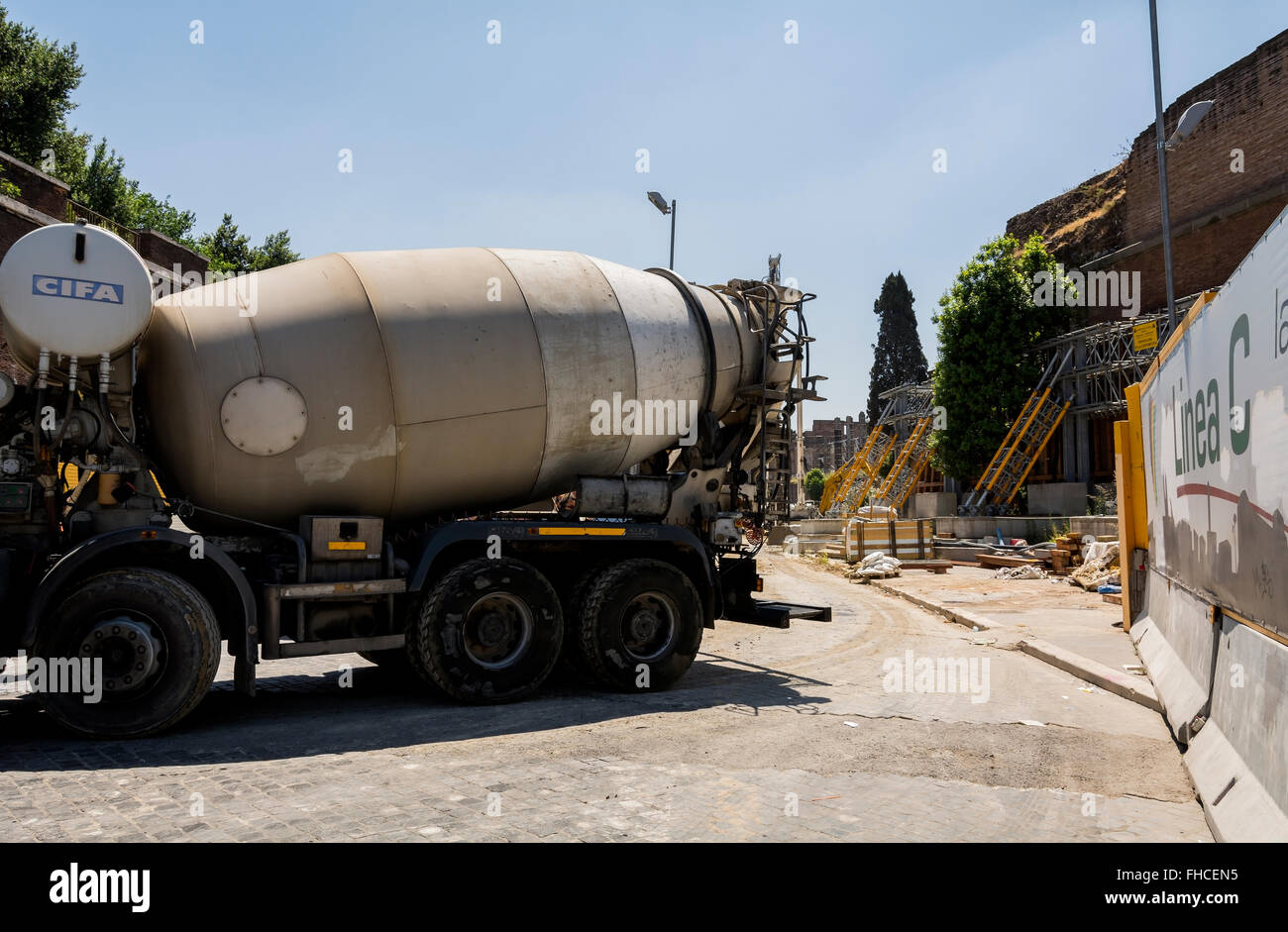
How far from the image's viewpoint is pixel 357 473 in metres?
7.63

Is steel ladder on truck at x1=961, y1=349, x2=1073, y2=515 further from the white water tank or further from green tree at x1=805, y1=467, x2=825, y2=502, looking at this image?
green tree at x1=805, y1=467, x2=825, y2=502

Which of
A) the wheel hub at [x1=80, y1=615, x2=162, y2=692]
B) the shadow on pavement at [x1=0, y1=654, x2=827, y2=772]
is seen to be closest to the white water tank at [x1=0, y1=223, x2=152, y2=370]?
the wheel hub at [x1=80, y1=615, x2=162, y2=692]

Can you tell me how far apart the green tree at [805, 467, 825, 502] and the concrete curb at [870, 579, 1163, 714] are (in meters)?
65.0

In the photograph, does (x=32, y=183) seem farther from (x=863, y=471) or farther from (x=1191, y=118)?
(x=863, y=471)

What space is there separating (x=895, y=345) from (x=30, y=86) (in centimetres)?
5001

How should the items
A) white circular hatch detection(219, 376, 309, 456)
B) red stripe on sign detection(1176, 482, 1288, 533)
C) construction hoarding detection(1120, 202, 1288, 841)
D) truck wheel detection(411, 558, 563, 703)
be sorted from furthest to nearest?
truck wheel detection(411, 558, 563, 703)
white circular hatch detection(219, 376, 309, 456)
red stripe on sign detection(1176, 482, 1288, 533)
construction hoarding detection(1120, 202, 1288, 841)

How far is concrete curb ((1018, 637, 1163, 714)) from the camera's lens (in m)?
8.16

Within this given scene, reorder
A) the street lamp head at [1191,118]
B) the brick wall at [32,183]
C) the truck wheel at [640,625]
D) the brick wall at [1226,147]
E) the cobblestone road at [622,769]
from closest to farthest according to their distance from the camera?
the cobblestone road at [622,769]
the truck wheel at [640,625]
the street lamp head at [1191,118]
the brick wall at [32,183]
the brick wall at [1226,147]

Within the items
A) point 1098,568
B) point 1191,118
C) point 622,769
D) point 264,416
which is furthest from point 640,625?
point 1191,118

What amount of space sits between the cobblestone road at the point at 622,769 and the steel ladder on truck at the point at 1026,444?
23177mm

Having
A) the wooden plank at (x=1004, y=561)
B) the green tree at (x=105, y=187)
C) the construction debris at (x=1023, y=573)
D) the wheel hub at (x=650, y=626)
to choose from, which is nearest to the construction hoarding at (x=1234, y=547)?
the wheel hub at (x=650, y=626)

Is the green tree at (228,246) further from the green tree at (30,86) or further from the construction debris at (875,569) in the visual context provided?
the construction debris at (875,569)

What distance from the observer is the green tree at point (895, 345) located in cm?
6231
